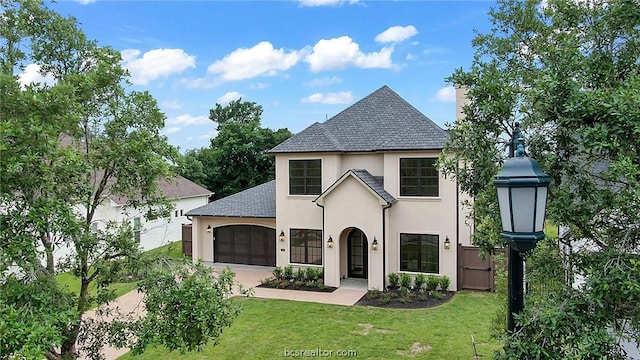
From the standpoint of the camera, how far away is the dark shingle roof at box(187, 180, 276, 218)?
1973 cm

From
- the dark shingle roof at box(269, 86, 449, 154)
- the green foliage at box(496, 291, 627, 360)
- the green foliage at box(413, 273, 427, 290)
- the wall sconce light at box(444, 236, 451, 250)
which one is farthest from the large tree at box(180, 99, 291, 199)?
the green foliage at box(496, 291, 627, 360)

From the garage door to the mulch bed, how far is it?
22.0ft

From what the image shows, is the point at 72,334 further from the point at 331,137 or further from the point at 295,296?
the point at 331,137

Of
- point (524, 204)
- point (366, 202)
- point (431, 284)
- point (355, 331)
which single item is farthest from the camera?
point (366, 202)

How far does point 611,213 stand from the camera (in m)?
3.78

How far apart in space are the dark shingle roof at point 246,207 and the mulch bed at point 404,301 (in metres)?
6.76

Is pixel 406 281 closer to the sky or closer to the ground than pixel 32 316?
closer to the ground

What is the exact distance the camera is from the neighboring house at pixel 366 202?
51.3 feet

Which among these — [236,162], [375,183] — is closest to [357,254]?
[375,183]

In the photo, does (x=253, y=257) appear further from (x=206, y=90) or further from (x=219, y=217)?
(x=206, y=90)

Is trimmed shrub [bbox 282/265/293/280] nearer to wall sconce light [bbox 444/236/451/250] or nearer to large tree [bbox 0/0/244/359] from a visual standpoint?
wall sconce light [bbox 444/236/451/250]

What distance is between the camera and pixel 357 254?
17.7 meters

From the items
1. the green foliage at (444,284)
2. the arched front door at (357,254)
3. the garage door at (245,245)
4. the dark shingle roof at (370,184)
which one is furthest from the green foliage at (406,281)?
the garage door at (245,245)

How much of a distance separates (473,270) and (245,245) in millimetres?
10940
